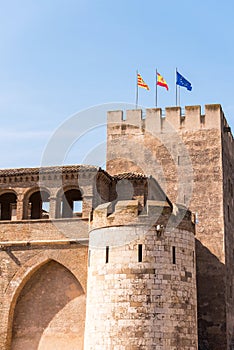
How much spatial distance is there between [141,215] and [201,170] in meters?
9.46

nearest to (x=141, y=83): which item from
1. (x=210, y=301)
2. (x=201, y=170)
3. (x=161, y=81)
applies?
(x=161, y=81)

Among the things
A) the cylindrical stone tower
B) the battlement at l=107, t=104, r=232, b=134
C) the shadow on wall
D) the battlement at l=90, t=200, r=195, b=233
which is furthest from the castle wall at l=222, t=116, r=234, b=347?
the battlement at l=90, t=200, r=195, b=233

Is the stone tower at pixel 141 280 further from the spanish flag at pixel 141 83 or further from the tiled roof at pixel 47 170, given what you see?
the spanish flag at pixel 141 83

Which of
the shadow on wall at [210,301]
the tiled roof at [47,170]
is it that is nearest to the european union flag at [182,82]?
the shadow on wall at [210,301]

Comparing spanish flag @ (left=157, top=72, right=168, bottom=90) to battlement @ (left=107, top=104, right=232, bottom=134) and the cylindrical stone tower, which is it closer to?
battlement @ (left=107, top=104, right=232, bottom=134)

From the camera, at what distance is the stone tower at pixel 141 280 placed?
21234 mm

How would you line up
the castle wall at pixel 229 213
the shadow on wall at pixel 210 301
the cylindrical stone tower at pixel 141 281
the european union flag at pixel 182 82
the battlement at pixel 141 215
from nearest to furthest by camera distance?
the cylindrical stone tower at pixel 141 281
the battlement at pixel 141 215
the shadow on wall at pixel 210 301
the castle wall at pixel 229 213
the european union flag at pixel 182 82

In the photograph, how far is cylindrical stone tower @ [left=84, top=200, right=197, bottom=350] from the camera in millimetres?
21234

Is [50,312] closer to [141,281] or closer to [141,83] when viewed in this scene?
[141,281]

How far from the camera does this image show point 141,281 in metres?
21.6

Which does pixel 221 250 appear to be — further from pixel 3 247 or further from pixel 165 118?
pixel 3 247

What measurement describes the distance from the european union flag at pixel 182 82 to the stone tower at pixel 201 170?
205 centimetres

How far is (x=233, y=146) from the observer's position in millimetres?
35281

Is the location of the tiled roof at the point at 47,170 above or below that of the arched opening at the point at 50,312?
above
